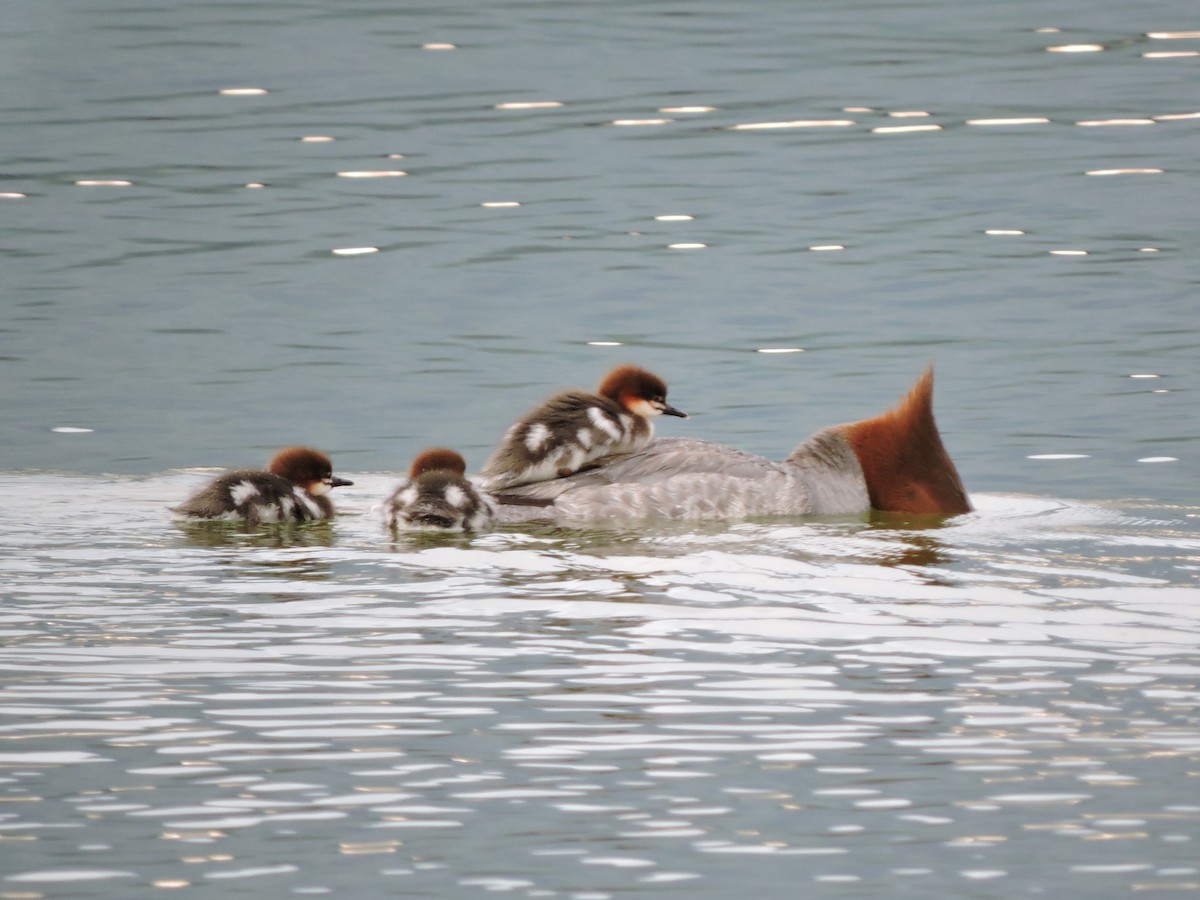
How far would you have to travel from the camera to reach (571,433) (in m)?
8.12

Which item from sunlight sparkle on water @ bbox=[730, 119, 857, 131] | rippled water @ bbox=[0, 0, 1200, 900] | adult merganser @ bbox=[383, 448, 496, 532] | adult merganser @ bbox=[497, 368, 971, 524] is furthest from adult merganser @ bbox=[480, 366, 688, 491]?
sunlight sparkle on water @ bbox=[730, 119, 857, 131]

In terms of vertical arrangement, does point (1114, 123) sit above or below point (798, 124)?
below

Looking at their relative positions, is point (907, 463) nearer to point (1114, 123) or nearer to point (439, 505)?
point (439, 505)

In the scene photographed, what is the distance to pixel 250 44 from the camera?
69.4 ft

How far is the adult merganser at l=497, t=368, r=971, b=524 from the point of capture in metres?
7.97

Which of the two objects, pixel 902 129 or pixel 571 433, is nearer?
pixel 571 433

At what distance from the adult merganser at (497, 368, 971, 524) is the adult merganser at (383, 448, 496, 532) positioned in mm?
220

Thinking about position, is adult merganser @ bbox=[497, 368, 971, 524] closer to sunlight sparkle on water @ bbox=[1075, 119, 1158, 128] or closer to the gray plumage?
the gray plumage

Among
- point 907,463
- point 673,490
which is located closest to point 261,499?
point 673,490

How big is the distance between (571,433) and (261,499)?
47.4 inches

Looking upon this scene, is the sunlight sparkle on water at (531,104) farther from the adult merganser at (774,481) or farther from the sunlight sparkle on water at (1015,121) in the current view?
the adult merganser at (774,481)

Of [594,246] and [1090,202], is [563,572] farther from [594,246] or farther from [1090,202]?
[1090,202]

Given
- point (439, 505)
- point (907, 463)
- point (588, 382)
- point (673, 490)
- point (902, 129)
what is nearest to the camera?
point (439, 505)

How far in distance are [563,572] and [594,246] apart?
28.0ft
